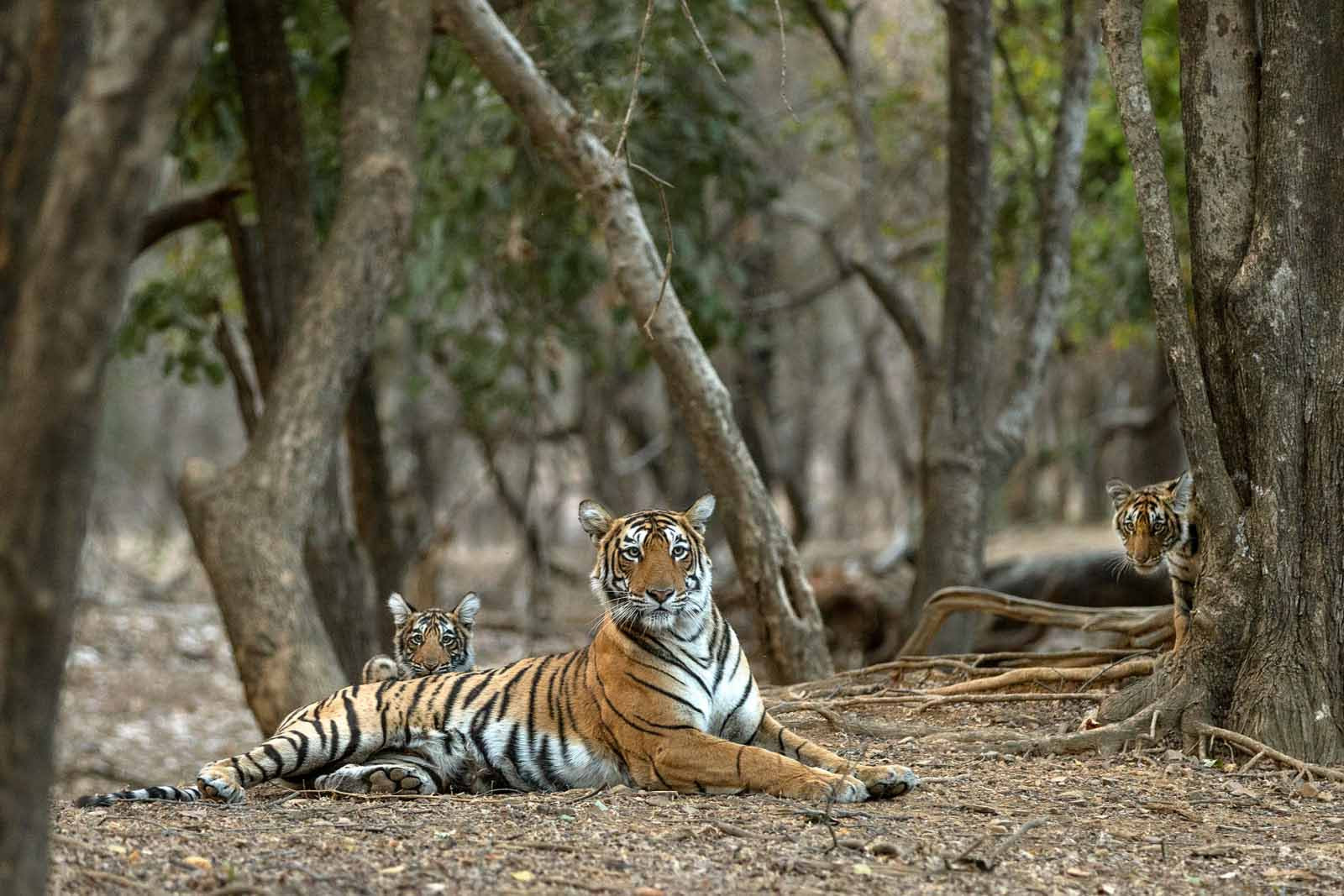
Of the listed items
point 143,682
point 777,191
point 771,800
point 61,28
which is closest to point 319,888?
point 771,800

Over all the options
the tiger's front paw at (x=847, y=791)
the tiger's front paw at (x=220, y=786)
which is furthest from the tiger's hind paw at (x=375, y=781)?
the tiger's front paw at (x=847, y=791)

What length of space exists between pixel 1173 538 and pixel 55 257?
4.97m

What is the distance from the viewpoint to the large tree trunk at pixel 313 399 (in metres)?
7.48

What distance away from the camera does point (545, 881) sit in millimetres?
4137

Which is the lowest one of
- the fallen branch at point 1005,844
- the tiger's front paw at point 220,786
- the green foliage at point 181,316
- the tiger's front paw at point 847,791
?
the fallen branch at point 1005,844

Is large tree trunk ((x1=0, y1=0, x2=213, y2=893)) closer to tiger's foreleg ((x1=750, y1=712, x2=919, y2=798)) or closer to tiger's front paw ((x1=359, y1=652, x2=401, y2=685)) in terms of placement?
tiger's foreleg ((x1=750, y1=712, x2=919, y2=798))

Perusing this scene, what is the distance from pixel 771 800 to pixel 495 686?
1.38 m

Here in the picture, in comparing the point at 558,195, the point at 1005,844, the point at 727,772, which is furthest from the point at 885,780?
the point at 558,195

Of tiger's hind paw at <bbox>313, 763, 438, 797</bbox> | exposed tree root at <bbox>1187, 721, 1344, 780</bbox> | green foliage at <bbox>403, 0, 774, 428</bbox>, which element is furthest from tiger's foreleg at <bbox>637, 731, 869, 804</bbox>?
green foliage at <bbox>403, 0, 774, 428</bbox>

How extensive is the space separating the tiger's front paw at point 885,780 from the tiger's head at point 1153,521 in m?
1.87

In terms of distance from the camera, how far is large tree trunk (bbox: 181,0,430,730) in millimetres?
7477

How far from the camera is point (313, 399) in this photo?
7.90m

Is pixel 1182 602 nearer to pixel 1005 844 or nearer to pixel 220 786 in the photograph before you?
pixel 1005 844

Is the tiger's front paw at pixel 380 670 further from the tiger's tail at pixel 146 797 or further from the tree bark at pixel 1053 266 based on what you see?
the tree bark at pixel 1053 266
